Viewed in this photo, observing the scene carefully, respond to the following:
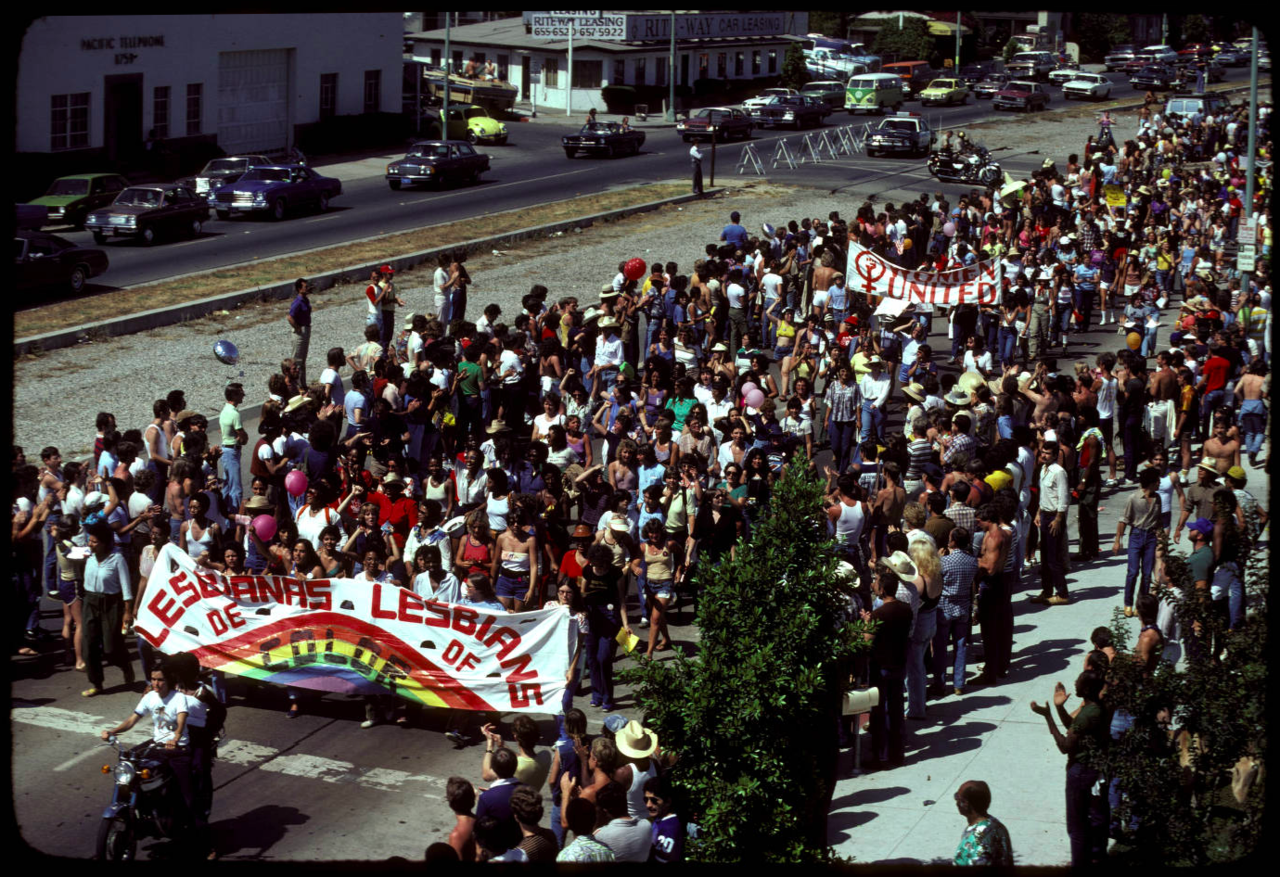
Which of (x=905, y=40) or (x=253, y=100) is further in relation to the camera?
(x=905, y=40)

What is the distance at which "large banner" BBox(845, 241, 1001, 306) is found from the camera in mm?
23188

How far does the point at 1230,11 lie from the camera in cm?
216

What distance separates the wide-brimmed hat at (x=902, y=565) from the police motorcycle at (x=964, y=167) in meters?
37.3

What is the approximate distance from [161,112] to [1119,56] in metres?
67.9

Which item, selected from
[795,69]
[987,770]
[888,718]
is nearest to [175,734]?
[888,718]

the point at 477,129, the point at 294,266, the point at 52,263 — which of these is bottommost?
the point at 294,266

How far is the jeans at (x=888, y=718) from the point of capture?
37.2ft

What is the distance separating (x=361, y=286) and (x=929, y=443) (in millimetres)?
19879

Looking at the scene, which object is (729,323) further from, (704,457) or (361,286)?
(361,286)

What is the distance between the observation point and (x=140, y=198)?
37.8m

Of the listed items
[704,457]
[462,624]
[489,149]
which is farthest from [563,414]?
[489,149]

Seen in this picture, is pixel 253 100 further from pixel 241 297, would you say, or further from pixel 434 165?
pixel 241 297

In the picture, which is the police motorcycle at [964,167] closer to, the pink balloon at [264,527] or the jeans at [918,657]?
the jeans at [918,657]

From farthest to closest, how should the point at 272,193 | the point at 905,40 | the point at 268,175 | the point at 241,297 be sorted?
the point at 905,40
the point at 268,175
the point at 272,193
the point at 241,297
